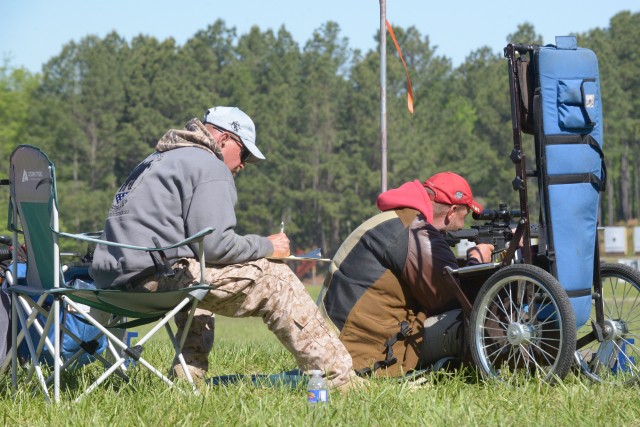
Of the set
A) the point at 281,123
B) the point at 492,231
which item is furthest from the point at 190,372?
the point at 281,123

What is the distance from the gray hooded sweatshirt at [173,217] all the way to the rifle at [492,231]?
137cm

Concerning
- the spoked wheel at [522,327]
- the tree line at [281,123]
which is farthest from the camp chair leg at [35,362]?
the tree line at [281,123]

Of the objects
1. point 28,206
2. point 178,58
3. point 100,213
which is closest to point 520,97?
point 28,206

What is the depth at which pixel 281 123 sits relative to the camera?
6869 cm

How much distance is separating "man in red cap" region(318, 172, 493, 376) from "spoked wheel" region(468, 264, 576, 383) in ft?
0.96

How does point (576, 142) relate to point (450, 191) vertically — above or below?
above

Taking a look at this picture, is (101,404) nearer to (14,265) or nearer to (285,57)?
(14,265)

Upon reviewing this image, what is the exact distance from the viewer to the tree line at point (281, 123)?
208 feet

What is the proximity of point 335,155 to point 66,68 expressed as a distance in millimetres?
16866

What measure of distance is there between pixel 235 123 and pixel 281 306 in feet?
2.92

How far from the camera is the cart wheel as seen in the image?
200 inches

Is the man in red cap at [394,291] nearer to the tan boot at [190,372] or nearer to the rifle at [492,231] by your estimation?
the rifle at [492,231]

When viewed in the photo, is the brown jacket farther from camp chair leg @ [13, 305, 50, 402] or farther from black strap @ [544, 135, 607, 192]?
camp chair leg @ [13, 305, 50, 402]

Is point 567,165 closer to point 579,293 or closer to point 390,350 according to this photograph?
point 579,293
